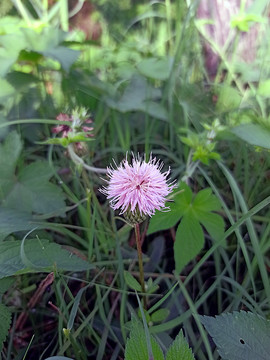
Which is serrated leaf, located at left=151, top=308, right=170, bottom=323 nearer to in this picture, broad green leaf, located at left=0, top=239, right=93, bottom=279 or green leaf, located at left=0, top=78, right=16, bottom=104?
broad green leaf, located at left=0, top=239, right=93, bottom=279

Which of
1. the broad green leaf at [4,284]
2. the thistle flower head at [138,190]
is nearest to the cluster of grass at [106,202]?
the broad green leaf at [4,284]

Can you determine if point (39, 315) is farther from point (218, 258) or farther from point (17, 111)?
point (17, 111)

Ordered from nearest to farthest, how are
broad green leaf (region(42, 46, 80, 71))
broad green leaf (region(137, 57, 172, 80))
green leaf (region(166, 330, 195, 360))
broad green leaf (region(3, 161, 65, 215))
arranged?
green leaf (region(166, 330, 195, 360)) < broad green leaf (region(3, 161, 65, 215)) < broad green leaf (region(42, 46, 80, 71)) < broad green leaf (region(137, 57, 172, 80))

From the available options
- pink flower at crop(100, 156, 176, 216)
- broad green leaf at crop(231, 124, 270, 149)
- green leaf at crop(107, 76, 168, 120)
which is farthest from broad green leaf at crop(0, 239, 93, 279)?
green leaf at crop(107, 76, 168, 120)

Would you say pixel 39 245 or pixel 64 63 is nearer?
pixel 39 245

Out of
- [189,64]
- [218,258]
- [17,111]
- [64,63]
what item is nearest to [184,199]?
[218,258]

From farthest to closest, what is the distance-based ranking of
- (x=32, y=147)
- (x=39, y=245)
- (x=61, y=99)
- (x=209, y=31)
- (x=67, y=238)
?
(x=209, y=31), (x=61, y=99), (x=32, y=147), (x=67, y=238), (x=39, y=245)

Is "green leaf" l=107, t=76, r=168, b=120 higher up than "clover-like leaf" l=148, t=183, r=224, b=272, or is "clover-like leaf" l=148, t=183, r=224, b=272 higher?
"green leaf" l=107, t=76, r=168, b=120
